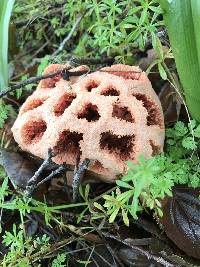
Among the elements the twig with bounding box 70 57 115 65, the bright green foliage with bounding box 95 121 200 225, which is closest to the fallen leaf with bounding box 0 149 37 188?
the bright green foliage with bounding box 95 121 200 225

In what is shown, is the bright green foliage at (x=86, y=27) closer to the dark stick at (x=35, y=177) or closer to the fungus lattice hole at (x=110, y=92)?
the fungus lattice hole at (x=110, y=92)

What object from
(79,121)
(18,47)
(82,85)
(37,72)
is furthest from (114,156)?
(18,47)

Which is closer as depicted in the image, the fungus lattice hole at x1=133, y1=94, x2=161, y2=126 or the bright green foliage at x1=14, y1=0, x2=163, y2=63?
the fungus lattice hole at x1=133, y1=94, x2=161, y2=126

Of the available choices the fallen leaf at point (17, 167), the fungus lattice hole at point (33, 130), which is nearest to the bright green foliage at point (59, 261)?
the fallen leaf at point (17, 167)

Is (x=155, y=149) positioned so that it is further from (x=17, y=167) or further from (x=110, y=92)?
(x=17, y=167)

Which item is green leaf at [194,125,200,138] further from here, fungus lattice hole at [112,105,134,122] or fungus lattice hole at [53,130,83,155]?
fungus lattice hole at [53,130,83,155]
